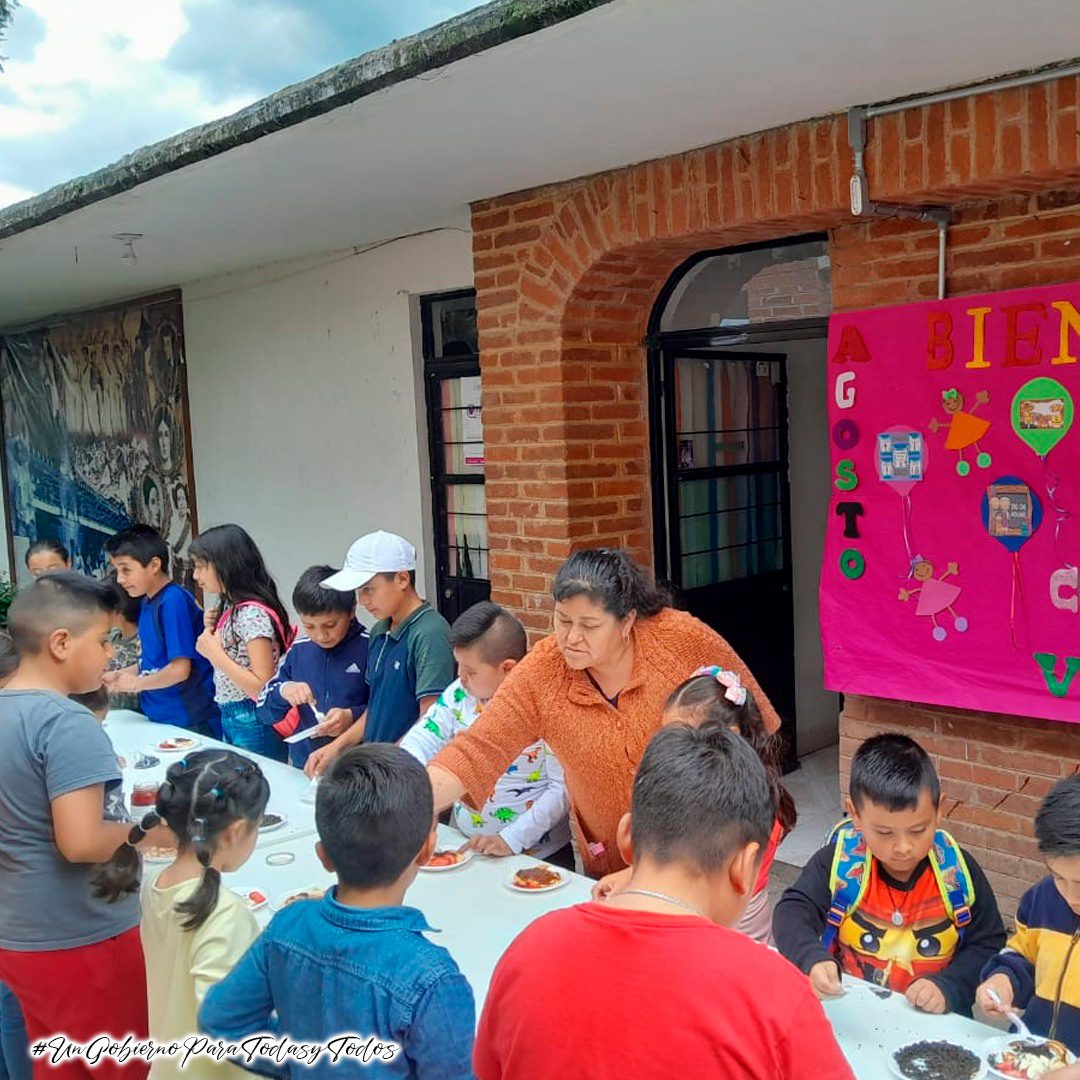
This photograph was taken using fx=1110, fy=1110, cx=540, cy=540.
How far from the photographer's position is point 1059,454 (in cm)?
364

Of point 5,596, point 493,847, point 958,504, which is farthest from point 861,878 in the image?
point 5,596

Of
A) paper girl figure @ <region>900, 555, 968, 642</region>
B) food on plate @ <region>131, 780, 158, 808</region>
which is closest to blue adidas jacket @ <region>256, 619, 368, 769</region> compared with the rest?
food on plate @ <region>131, 780, 158, 808</region>

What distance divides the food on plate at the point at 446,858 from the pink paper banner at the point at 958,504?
1.76 m

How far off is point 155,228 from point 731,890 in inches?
206

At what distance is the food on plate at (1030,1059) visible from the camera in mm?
2074

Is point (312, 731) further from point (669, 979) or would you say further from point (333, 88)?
point (669, 979)

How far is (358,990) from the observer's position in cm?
183

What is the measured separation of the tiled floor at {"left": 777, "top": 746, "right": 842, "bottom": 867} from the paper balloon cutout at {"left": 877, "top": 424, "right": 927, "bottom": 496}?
1.84 meters

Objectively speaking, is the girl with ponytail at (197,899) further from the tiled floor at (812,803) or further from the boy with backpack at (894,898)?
the tiled floor at (812,803)

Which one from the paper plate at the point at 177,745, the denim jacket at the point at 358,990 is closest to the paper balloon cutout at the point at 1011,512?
the denim jacket at the point at 358,990

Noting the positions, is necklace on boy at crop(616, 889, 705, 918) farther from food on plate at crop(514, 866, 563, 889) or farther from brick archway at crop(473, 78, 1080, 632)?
brick archway at crop(473, 78, 1080, 632)

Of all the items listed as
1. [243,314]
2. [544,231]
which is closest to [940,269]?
[544,231]

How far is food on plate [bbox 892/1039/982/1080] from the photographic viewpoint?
6.91 ft

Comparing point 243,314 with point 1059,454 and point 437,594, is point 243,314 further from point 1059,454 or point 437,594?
point 1059,454
